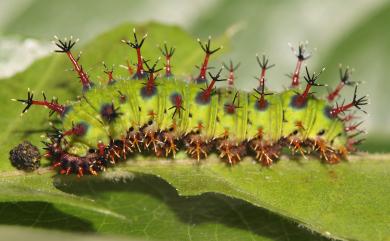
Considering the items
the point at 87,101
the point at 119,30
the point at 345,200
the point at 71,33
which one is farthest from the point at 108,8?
the point at 345,200

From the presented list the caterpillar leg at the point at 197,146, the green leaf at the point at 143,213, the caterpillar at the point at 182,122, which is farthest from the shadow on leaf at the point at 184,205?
the caterpillar leg at the point at 197,146

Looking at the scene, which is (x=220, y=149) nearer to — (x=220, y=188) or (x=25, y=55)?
(x=220, y=188)

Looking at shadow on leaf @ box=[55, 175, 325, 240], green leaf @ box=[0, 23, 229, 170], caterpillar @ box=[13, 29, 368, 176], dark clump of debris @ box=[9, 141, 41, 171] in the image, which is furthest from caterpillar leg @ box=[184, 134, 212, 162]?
dark clump of debris @ box=[9, 141, 41, 171]

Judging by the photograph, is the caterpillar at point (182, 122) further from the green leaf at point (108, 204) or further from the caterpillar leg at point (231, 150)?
the green leaf at point (108, 204)

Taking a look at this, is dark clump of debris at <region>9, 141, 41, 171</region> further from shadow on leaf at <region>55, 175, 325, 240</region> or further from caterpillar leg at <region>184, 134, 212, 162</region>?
caterpillar leg at <region>184, 134, 212, 162</region>

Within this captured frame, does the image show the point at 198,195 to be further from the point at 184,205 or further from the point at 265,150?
the point at 265,150

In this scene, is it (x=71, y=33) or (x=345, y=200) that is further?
(x=71, y=33)

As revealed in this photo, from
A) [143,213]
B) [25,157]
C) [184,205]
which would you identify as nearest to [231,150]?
[184,205]
